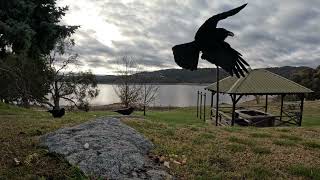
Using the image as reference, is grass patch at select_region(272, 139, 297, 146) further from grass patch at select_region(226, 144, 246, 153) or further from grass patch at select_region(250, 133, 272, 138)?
grass patch at select_region(226, 144, 246, 153)

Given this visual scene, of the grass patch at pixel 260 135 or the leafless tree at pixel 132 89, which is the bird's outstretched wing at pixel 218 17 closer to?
the grass patch at pixel 260 135

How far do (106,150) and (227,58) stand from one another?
15.5 feet

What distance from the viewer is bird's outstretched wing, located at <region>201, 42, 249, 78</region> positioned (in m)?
5.16

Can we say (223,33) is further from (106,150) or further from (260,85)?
(260,85)

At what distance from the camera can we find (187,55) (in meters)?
5.39

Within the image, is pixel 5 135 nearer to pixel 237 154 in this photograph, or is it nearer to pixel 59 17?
pixel 237 154

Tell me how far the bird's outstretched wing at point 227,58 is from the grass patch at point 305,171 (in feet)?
15.9

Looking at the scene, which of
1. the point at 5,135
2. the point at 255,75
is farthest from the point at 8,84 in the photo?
the point at 5,135

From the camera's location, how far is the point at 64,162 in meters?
8.52

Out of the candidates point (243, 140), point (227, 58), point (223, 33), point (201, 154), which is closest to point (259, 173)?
point (201, 154)

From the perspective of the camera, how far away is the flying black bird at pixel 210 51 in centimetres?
521

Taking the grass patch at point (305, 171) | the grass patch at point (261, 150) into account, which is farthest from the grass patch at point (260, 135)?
the grass patch at point (305, 171)

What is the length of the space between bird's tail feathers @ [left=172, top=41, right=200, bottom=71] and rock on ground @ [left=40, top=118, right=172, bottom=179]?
3506 millimetres

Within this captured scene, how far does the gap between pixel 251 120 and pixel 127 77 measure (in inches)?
1041
